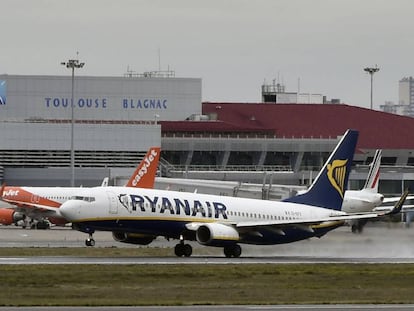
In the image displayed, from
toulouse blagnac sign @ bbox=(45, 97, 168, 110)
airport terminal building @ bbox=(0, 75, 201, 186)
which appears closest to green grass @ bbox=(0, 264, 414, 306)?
airport terminal building @ bbox=(0, 75, 201, 186)

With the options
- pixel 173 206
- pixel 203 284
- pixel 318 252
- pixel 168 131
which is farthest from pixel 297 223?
pixel 168 131

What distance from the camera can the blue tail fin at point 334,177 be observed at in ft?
237

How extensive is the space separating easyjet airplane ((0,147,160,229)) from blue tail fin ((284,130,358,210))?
3306cm

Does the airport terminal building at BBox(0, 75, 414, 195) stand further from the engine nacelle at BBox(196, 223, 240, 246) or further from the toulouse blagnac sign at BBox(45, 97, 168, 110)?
the engine nacelle at BBox(196, 223, 240, 246)

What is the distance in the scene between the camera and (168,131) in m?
178

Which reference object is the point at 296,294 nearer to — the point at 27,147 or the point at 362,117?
the point at 27,147

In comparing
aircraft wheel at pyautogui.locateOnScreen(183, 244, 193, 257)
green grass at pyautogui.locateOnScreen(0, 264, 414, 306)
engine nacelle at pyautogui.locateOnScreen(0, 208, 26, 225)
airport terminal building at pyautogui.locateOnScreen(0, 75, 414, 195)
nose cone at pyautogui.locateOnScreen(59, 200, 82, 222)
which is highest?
airport terminal building at pyautogui.locateOnScreen(0, 75, 414, 195)

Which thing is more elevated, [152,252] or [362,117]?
[362,117]

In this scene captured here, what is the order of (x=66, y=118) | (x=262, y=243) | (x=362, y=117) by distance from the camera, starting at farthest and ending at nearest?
(x=362, y=117), (x=66, y=118), (x=262, y=243)

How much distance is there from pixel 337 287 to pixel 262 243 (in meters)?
19.5

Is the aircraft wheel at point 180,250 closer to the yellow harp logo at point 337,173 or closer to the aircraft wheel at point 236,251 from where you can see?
the aircraft wheel at point 236,251

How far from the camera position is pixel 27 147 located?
161 m

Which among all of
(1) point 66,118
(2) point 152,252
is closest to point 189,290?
(2) point 152,252

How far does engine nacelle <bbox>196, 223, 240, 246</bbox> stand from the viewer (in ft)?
219
